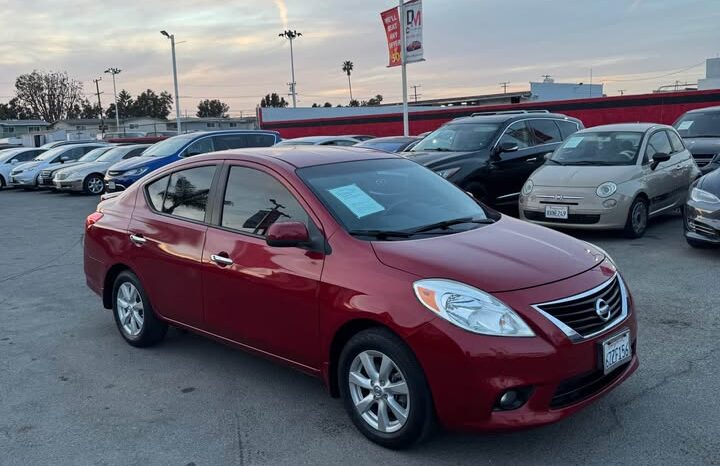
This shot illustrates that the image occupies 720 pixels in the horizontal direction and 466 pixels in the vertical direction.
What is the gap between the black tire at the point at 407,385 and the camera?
3.38 m

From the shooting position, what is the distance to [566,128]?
1227 cm

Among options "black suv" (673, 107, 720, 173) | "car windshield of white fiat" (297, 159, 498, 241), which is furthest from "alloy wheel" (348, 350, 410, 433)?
"black suv" (673, 107, 720, 173)

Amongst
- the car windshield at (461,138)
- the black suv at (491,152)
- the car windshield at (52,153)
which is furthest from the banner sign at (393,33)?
the car windshield at (52,153)

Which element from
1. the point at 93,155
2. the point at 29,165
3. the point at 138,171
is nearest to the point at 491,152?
the point at 138,171

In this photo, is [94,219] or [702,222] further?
[702,222]

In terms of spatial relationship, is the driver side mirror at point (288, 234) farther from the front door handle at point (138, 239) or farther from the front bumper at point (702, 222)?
the front bumper at point (702, 222)

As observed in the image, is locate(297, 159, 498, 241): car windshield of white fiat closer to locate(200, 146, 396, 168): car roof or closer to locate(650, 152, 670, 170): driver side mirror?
locate(200, 146, 396, 168): car roof

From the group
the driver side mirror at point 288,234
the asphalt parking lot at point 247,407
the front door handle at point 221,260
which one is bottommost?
the asphalt parking lot at point 247,407

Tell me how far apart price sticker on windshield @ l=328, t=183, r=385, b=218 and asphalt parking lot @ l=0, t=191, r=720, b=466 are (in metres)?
1.28

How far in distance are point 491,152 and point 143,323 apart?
22.3 ft

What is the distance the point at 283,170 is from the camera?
14.3 feet

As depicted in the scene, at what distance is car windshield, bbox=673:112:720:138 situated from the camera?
1268 centimetres

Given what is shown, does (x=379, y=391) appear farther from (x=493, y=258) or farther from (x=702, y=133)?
(x=702, y=133)

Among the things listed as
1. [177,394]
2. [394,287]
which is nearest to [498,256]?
[394,287]
